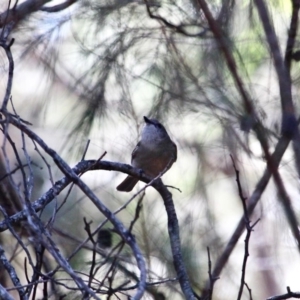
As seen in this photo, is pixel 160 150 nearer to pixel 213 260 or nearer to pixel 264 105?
pixel 213 260

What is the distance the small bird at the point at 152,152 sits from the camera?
8.71 feet

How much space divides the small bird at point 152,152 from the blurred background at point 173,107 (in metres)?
0.04

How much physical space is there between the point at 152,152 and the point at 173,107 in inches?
24.8

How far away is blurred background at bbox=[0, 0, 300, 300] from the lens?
2.21m

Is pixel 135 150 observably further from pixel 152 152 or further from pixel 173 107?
pixel 173 107

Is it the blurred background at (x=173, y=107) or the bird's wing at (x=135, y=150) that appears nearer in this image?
the blurred background at (x=173, y=107)

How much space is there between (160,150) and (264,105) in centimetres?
84

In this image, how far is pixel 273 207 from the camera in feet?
7.61

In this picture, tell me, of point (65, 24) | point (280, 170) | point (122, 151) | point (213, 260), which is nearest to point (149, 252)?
point (213, 260)

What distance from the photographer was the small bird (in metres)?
2.66

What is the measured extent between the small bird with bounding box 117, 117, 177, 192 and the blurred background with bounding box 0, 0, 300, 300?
0.13ft

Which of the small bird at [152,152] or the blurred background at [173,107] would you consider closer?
the blurred background at [173,107]

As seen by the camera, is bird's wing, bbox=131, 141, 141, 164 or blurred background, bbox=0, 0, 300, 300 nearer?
blurred background, bbox=0, 0, 300, 300

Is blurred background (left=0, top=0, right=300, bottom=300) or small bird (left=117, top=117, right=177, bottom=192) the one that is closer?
blurred background (left=0, top=0, right=300, bottom=300)
